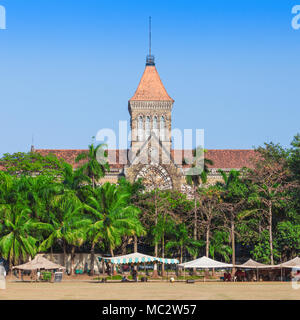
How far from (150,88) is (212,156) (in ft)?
49.9

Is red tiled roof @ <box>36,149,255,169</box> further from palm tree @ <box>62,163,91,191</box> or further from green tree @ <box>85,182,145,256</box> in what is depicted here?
green tree @ <box>85,182,145,256</box>

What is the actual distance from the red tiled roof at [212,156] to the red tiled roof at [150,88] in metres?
9.08

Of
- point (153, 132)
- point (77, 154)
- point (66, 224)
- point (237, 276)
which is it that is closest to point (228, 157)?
point (153, 132)

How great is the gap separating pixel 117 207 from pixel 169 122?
46.2 metres

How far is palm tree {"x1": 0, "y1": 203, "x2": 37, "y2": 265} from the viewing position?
4775 cm

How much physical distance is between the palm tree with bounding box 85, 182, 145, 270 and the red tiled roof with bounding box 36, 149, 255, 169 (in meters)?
38.9

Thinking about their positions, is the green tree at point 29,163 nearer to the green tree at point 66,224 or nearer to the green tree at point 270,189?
the green tree at point 66,224

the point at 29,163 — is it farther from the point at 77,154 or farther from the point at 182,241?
the point at 182,241

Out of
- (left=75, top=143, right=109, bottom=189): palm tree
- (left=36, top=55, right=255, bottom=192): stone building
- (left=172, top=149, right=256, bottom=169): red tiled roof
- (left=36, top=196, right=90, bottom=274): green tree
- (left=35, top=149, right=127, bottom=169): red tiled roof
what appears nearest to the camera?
(left=36, top=196, right=90, bottom=274): green tree

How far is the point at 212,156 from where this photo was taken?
96688mm

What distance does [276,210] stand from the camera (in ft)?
176

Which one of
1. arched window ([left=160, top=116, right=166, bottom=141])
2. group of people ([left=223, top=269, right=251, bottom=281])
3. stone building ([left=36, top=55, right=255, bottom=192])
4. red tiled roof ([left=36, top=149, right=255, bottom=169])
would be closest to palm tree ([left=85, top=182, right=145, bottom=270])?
group of people ([left=223, top=269, right=251, bottom=281])

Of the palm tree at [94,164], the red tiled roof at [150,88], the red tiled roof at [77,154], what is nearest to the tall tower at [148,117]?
the red tiled roof at [150,88]
